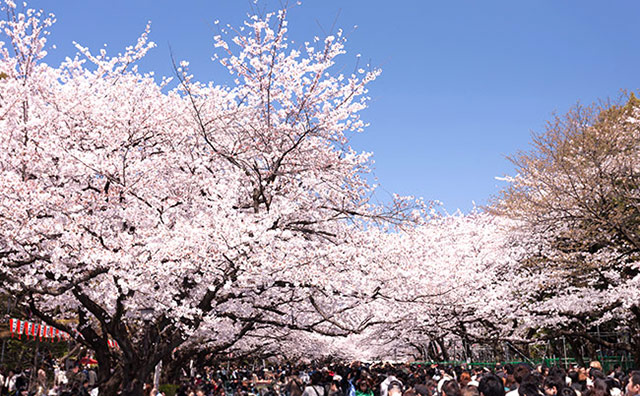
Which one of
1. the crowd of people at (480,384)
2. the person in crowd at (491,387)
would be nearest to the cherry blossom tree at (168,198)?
the crowd of people at (480,384)

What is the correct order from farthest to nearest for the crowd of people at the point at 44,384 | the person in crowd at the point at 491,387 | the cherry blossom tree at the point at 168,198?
the crowd of people at the point at 44,384, the cherry blossom tree at the point at 168,198, the person in crowd at the point at 491,387

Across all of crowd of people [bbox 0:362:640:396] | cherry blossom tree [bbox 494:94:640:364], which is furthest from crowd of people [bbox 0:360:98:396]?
cherry blossom tree [bbox 494:94:640:364]

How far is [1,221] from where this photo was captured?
31.7 ft

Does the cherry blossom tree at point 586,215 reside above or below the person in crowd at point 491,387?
above

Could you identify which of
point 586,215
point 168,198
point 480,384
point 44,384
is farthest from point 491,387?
point 44,384

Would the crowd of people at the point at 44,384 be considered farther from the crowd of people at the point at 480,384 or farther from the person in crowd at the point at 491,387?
the person in crowd at the point at 491,387

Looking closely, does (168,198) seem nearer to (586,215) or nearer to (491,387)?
(491,387)

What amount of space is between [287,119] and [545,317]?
15.2m

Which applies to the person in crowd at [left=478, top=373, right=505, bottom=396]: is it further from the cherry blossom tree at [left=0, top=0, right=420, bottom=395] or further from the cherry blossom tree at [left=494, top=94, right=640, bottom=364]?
the cherry blossom tree at [left=494, top=94, right=640, bottom=364]

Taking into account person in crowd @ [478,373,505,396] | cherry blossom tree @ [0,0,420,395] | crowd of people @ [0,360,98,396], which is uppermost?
cherry blossom tree @ [0,0,420,395]

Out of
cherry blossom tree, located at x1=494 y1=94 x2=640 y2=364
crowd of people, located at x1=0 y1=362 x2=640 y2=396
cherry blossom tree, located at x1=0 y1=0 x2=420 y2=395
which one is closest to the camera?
crowd of people, located at x1=0 y1=362 x2=640 y2=396

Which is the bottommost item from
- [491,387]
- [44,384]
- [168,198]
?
[491,387]

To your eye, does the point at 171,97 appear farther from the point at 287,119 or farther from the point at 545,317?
the point at 545,317

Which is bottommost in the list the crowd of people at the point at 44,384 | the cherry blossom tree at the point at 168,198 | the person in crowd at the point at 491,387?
the person in crowd at the point at 491,387
